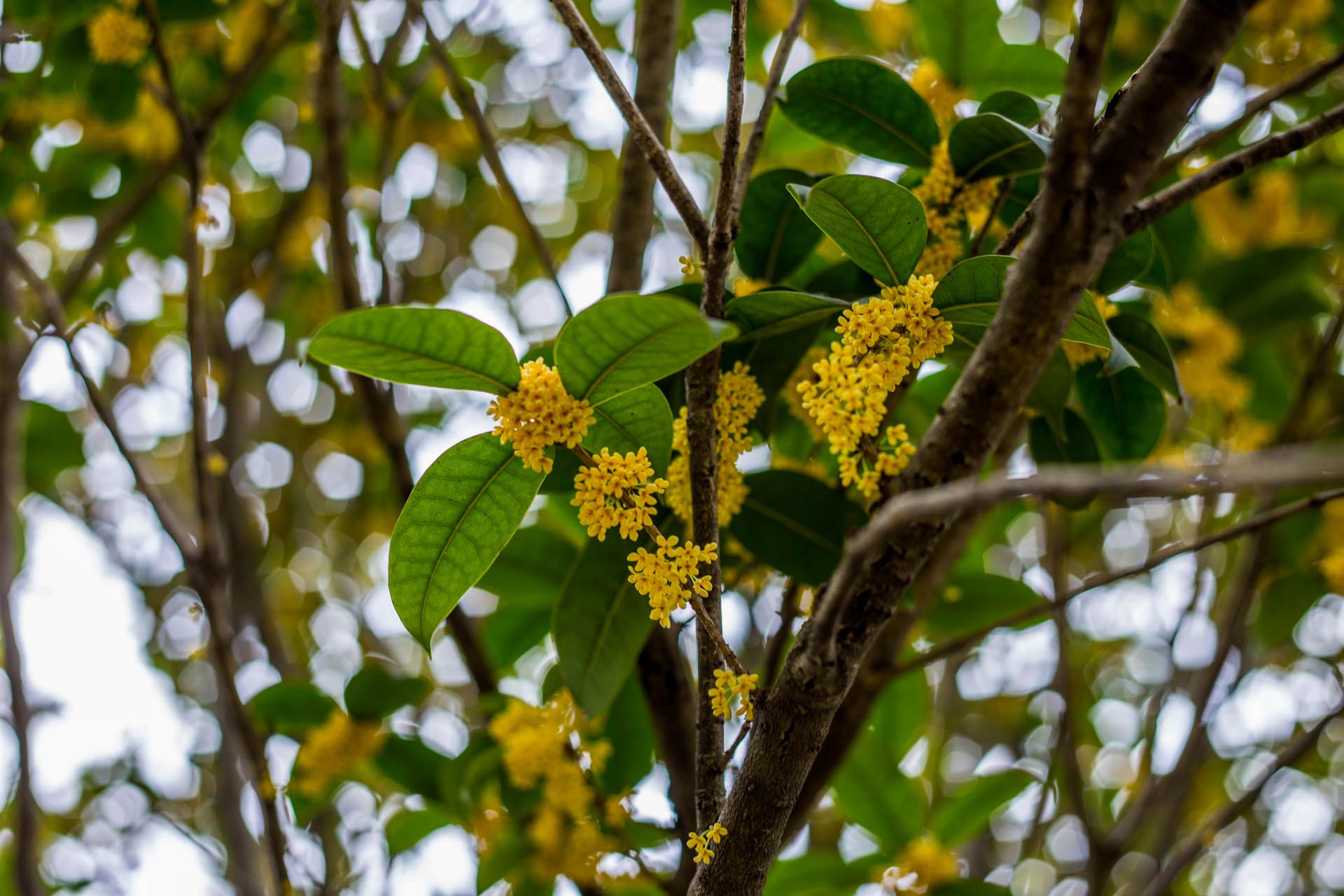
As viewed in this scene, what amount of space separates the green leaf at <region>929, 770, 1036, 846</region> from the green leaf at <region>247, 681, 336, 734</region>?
107cm

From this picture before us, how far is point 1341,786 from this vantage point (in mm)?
3059

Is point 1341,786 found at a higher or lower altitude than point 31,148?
lower

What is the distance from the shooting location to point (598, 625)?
4.10 ft

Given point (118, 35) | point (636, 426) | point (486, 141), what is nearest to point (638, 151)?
point (486, 141)

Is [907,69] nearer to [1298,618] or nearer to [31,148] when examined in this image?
[1298,618]

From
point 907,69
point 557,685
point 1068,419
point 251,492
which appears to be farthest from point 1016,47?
point 251,492

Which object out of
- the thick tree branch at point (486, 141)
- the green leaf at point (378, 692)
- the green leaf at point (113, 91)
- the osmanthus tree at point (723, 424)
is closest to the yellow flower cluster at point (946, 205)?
the osmanthus tree at point (723, 424)

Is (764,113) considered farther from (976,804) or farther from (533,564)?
(976,804)

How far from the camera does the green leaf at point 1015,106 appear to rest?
1.17 meters

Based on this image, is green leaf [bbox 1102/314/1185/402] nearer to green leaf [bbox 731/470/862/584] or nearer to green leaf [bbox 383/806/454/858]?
green leaf [bbox 731/470/862/584]

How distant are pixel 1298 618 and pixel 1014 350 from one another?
1.73 metres

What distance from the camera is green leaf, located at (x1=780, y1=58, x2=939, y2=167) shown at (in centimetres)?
122

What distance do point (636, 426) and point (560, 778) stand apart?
68cm

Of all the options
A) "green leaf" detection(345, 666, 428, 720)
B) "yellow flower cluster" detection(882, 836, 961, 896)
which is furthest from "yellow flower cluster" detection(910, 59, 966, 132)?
"green leaf" detection(345, 666, 428, 720)
